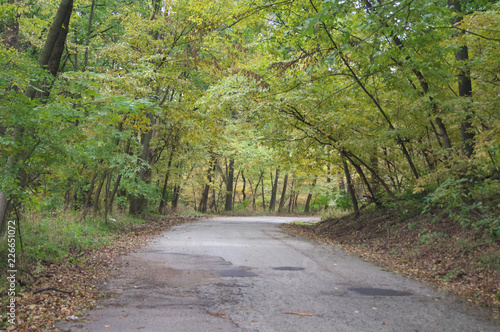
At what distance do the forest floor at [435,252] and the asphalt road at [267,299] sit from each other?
1.88ft

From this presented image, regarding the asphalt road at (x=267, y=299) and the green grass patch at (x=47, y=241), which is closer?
the asphalt road at (x=267, y=299)

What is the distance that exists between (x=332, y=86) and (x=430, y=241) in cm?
541

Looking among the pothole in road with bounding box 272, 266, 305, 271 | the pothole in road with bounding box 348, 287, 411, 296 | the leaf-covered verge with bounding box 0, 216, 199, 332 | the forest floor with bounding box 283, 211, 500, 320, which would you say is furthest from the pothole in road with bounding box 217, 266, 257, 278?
the forest floor with bounding box 283, 211, 500, 320

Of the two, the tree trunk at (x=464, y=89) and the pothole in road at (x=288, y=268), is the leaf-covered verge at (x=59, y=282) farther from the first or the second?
the tree trunk at (x=464, y=89)

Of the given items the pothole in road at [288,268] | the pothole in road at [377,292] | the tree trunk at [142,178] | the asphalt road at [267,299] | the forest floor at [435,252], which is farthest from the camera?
the tree trunk at [142,178]

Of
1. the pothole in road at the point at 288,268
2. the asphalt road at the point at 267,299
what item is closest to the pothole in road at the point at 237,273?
the asphalt road at the point at 267,299

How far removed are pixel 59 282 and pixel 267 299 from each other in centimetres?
337

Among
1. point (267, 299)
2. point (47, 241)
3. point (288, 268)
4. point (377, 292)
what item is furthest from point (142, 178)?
point (377, 292)

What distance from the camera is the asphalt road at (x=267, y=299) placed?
408 cm

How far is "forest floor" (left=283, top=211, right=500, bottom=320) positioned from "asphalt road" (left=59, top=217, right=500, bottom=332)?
0.57 metres

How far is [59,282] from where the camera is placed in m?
5.65

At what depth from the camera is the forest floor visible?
19.3ft

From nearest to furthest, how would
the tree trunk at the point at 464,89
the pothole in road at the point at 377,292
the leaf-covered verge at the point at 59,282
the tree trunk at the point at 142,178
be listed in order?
the leaf-covered verge at the point at 59,282, the pothole in road at the point at 377,292, the tree trunk at the point at 464,89, the tree trunk at the point at 142,178

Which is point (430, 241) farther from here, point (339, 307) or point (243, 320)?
point (243, 320)
